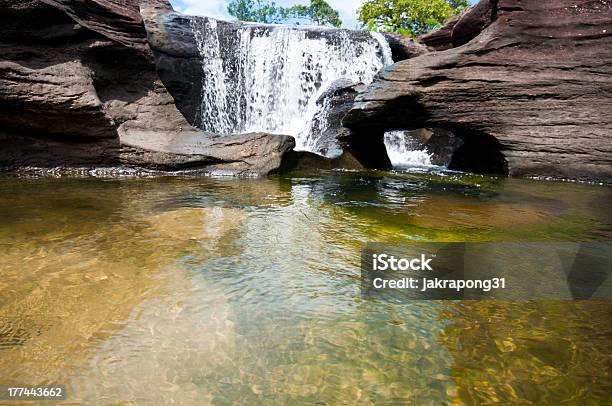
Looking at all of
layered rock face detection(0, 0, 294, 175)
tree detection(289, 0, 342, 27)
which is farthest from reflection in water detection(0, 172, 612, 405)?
tree detection(289, 0, 342, 27)

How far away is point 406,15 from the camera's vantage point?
29641mm

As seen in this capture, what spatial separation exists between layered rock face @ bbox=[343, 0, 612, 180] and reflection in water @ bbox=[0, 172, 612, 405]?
5608mm

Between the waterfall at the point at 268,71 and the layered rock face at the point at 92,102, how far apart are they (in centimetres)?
440

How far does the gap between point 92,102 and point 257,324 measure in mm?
7029

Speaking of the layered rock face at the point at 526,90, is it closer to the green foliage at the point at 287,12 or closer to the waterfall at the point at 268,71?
the waterfall at the point at 268,71

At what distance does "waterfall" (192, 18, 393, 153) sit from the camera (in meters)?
13.8

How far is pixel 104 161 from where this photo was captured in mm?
8211

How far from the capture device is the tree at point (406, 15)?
29.0 meters

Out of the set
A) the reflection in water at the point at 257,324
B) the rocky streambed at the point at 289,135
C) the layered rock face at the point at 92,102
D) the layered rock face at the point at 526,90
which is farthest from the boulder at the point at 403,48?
the reflection in water at the point at 257,324

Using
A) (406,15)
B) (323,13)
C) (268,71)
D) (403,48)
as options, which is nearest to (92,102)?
(268,71)

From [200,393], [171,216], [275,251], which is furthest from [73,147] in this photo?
[200,393]

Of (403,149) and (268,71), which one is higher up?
(268,71)

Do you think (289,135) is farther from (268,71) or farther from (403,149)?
(403,149)

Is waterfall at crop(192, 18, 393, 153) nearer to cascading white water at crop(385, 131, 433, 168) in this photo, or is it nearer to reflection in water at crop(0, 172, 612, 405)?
cascading white water at crop(385, 131, 433, 168)
